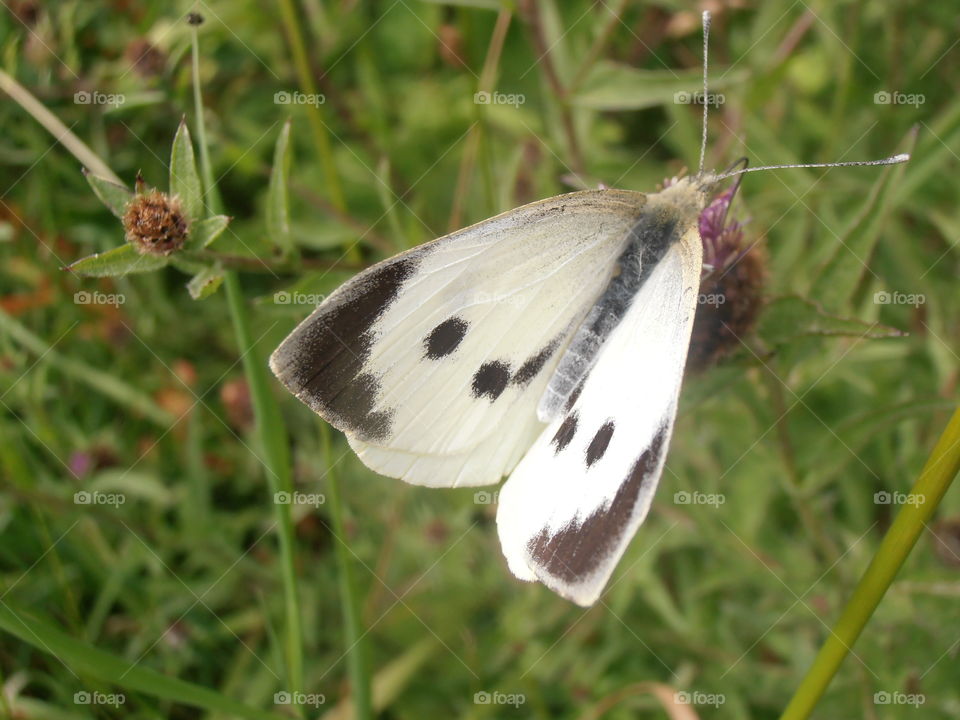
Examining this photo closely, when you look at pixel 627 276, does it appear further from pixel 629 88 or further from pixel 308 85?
pixel 308 85

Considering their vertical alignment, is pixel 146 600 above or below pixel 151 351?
below

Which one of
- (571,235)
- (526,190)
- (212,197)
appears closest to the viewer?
(571,235)

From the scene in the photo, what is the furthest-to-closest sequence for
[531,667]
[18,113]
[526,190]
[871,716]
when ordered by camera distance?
[526,190], [18,113], [531,667], [871,716]

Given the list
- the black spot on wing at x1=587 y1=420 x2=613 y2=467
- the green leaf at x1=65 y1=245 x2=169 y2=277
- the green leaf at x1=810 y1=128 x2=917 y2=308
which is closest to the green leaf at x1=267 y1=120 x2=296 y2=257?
the green leaf at x1=65 y1=245 x2=169 y2=277

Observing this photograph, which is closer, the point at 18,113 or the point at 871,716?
the point at 871,716

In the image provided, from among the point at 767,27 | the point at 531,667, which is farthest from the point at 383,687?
the point at 767,27

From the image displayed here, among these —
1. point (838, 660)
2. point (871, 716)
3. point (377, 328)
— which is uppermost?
point (377, 328)

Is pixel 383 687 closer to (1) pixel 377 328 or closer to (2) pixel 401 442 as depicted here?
(2) pixel 401 442
